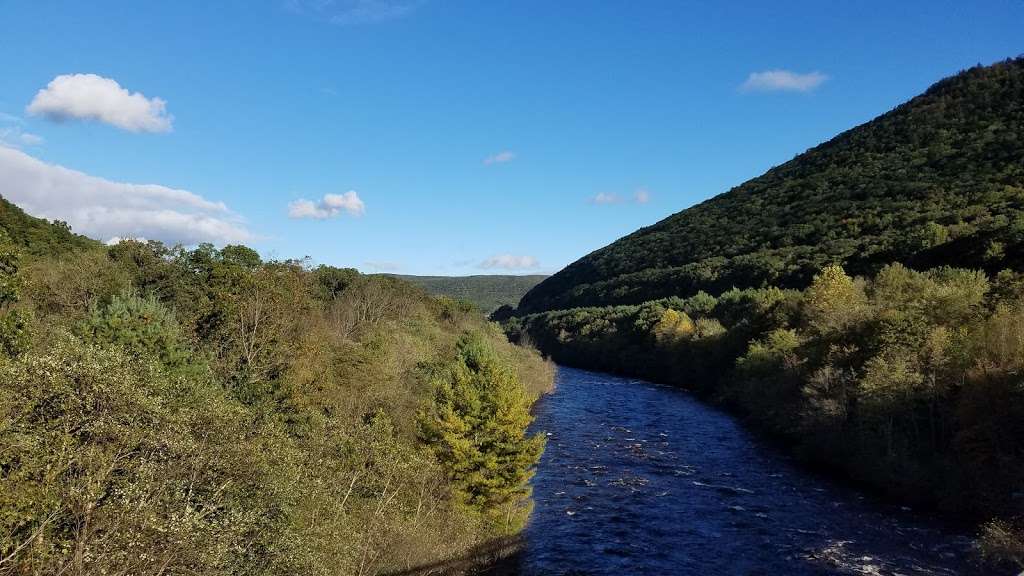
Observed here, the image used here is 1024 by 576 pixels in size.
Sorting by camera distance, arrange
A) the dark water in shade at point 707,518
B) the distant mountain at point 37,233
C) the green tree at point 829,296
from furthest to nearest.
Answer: the distant mountain at point 37,233
the green tree at point 829,296
the dark water in shade at point 707,518

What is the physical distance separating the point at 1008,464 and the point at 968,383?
4686 millimetres

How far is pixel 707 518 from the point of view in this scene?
30328 millimetres

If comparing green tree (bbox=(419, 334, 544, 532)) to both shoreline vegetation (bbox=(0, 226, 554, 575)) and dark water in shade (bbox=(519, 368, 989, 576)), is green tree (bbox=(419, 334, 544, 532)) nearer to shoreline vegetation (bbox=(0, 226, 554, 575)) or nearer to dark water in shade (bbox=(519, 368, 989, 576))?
shoreline vegetation (bbox=(0, 226, 554, 575))

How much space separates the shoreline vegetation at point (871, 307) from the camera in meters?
29.8

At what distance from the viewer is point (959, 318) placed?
35406 mm

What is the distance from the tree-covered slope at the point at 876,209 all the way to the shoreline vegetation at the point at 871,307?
17.5 inches

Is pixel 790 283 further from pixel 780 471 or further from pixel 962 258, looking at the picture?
pixel 780 471

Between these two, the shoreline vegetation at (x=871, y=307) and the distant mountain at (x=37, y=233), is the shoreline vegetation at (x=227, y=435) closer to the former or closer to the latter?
the distant mountain at (x=37, y=233)

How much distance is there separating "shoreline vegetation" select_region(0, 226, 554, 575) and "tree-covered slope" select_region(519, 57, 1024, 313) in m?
54.6

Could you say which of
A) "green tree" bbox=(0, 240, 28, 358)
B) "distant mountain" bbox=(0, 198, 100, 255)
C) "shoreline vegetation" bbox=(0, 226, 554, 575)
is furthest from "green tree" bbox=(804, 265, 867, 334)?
"distant mountain" bbox=(0, 198, 100, 255)

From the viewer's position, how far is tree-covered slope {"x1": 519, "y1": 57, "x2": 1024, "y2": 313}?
233 ft

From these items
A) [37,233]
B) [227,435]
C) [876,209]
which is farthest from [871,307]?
[37,233]

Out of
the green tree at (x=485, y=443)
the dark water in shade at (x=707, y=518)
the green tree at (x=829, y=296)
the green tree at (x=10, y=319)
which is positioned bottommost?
the dark water in shade at (x=707, y=518)

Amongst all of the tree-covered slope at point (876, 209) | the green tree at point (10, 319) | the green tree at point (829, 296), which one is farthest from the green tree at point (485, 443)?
the tree-covered slope at point (876, 209)
